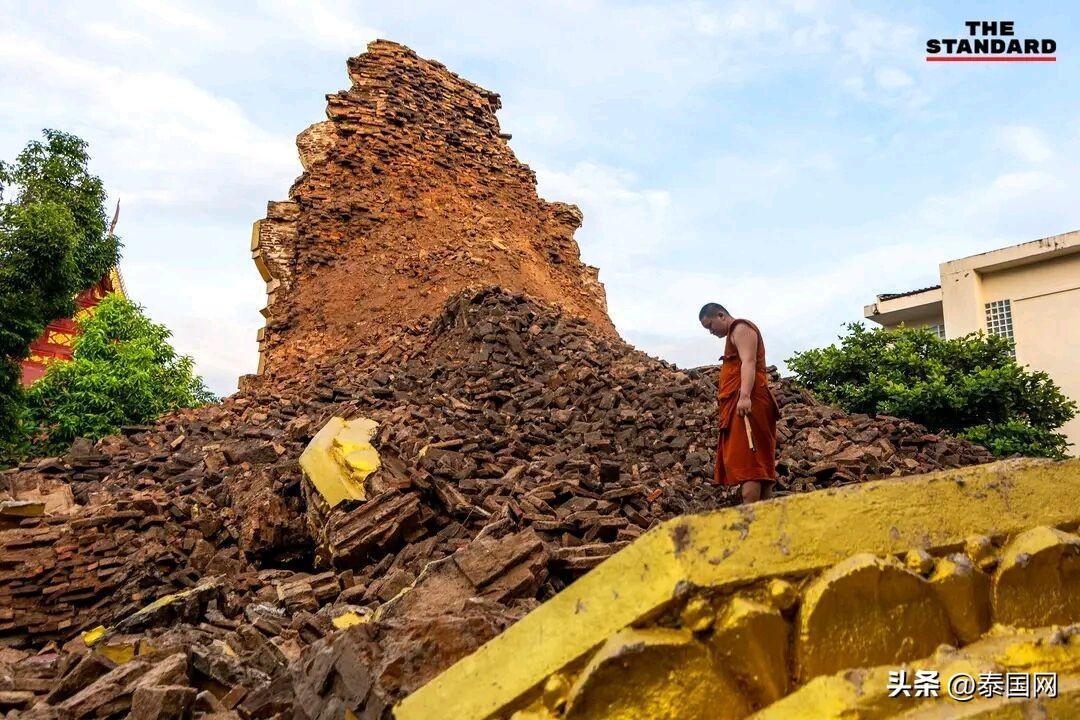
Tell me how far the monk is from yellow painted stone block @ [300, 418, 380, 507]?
9.11ft

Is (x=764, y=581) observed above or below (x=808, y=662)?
above

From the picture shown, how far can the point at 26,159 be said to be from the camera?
1519 cm

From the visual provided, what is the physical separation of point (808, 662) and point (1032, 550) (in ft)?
1.66

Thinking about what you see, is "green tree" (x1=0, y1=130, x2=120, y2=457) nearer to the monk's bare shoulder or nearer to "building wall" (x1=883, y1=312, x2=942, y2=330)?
the monk's bare shoulder

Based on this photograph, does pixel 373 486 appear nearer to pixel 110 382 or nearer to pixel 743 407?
pixel 743 407

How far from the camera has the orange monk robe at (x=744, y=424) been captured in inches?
197

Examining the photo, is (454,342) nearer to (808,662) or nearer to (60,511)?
(60,511)

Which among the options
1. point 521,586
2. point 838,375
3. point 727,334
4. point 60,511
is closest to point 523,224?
point 838,375

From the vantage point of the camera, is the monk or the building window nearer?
the monk

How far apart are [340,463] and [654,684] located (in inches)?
210

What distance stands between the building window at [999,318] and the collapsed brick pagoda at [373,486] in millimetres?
9105

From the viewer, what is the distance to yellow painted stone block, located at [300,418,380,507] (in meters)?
6.21

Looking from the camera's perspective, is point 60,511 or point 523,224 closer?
point 60,511

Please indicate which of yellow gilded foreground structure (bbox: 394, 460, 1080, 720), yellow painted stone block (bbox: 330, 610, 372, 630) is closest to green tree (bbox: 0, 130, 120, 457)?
yellow painted stone block (bbox: 330, 610, 372, 630)
